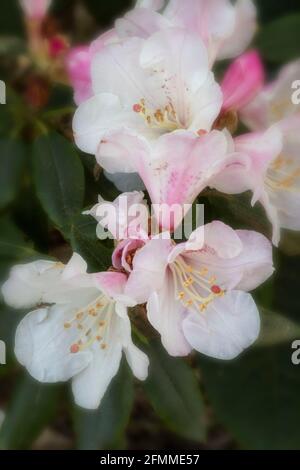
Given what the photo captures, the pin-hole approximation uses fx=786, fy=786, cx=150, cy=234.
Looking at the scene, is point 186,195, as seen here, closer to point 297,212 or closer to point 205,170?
point 205,170

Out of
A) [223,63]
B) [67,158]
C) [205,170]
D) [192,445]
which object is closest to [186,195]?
[205,170]

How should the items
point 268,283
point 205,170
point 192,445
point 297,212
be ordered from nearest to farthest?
point 205,170, point 297,212, point 268,283, point 192,445

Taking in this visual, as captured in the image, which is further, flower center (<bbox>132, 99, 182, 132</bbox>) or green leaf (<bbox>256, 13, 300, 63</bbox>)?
green leaf (<bbox>256, 13, 300, 63</bbox>)

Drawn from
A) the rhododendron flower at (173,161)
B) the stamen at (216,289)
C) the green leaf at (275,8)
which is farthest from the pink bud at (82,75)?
the green leaf at (275,8)

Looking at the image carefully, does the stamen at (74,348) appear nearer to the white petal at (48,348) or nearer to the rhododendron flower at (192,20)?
the white petal at (48,348)

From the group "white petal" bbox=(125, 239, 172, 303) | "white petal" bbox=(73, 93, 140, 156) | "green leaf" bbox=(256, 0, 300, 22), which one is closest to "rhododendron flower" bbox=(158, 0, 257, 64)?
"white petal" bbox=(73, 93, 140, 156)

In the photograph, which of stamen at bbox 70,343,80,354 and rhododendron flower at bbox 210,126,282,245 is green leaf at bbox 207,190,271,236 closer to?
rhododendron flower at bbox 210,126,282,245

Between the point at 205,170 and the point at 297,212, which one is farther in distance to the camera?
the point at 297,212
